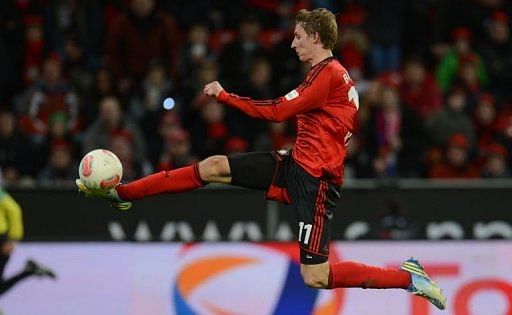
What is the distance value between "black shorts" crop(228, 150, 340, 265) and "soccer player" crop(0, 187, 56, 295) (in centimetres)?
258

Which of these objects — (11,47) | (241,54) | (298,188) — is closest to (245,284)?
(298,188)

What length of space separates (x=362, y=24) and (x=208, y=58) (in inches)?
73.4

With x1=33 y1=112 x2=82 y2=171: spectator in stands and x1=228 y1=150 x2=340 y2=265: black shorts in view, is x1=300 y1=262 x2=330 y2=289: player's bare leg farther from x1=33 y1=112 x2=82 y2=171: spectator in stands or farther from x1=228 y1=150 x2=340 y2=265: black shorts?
x1=33 y1=112 x2=82 y2=171: spectator in stands

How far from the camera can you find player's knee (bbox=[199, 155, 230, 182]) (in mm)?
8297

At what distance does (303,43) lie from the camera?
8.25 m

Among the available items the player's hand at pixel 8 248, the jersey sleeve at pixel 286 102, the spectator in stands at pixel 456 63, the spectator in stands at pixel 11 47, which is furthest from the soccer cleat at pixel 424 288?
the spectator in stands at pixel 11 47

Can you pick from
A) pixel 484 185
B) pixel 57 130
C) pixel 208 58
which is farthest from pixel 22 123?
pixel 484 185

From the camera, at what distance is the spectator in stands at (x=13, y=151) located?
42.3 ft

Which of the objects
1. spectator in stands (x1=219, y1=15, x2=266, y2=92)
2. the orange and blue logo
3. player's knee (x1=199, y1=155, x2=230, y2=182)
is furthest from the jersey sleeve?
spectator in stands (x1=219, y1=15, x2=266, y2=92)

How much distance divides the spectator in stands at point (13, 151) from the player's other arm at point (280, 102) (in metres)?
5.29

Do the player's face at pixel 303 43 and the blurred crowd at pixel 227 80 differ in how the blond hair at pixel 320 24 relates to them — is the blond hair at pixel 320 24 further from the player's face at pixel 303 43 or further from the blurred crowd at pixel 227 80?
the blurred crowd at pixel 227 80

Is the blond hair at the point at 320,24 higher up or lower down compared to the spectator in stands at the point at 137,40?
higher up

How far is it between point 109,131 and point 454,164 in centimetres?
337

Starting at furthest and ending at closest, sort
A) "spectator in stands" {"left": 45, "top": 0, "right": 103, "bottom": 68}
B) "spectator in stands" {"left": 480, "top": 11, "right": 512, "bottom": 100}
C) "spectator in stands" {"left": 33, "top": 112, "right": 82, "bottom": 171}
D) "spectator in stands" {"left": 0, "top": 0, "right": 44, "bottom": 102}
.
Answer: "spectator in stands" {"left": 480, "top": 11, "right": 512, "bottom": 100} → "spectator in stands" {"left": 45, "top": 0, "right": 103, "bottom": 68} → "spectator in stands" {"left": 0, "top": 0, "right": 44, "bottom": 102} → "spectator in stands" {"left": 33, "top": 112, "right": 82, "bottom": 171}
